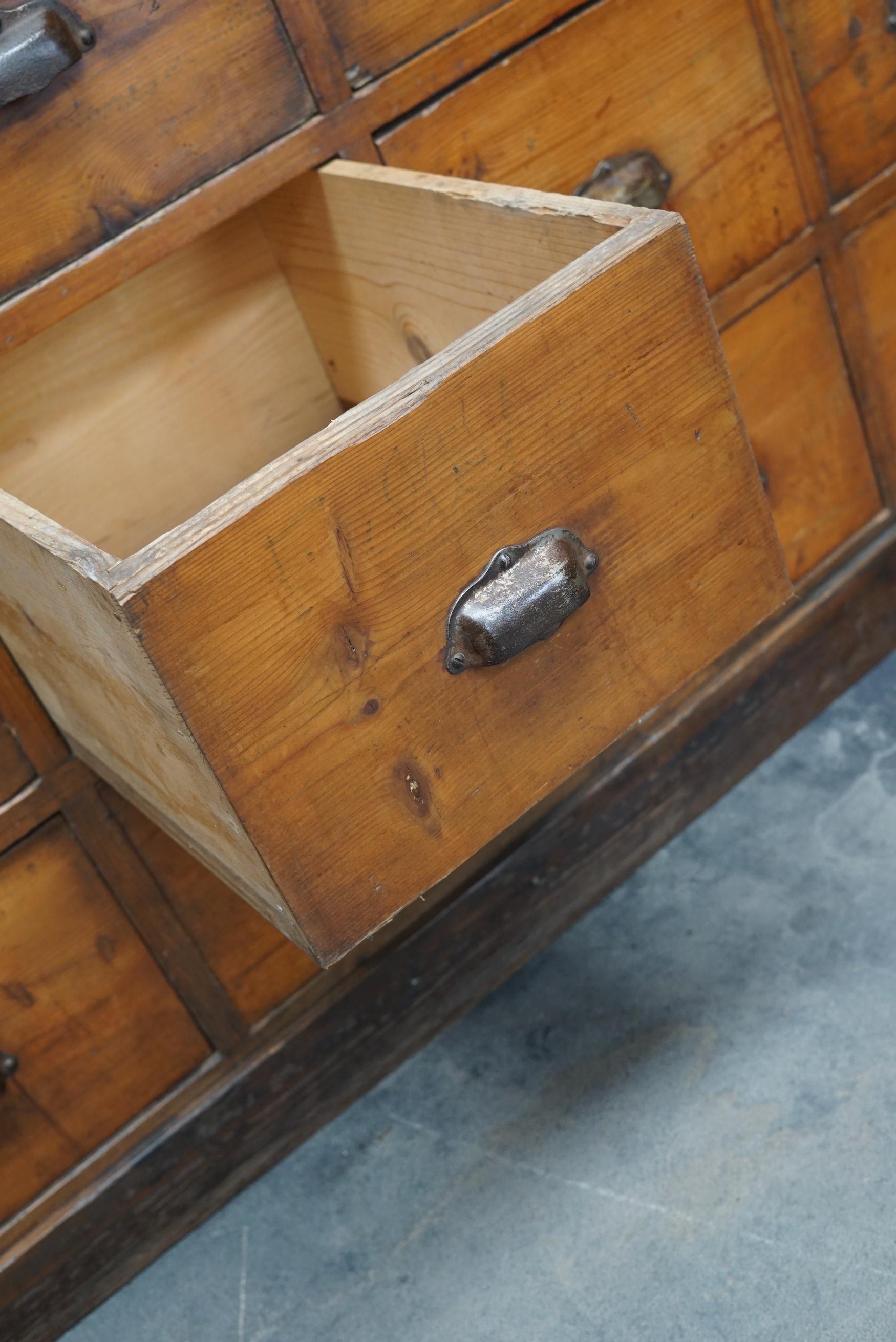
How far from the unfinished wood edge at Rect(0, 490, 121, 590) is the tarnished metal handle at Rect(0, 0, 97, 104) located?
240 mm

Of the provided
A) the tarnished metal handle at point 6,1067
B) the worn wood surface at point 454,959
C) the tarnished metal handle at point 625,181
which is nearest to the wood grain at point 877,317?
the worn wood surface at point 454,959

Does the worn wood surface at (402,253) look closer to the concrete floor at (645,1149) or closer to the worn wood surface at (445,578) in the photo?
the worn wood surface at (445,578)

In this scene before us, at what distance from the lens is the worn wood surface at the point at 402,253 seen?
2.47 ft

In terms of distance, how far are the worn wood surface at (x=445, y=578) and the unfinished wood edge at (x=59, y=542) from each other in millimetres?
19

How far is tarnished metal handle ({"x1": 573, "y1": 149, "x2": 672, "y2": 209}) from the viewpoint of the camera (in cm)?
100

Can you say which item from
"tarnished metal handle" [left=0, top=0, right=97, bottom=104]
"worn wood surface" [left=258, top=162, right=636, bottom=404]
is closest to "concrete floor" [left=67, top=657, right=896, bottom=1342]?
"worn wood surface" [left=258, top=162, right=636, bottom=404]

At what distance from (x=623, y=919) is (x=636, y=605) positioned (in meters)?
0.52

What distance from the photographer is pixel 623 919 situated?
3.94 feet

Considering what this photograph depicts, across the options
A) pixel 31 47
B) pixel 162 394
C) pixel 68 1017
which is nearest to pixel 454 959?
pixel 68 1017

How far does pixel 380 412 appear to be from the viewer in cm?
64

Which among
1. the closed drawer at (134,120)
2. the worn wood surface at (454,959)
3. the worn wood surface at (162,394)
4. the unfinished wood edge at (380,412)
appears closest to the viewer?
the unfinished wood edge at (380,412)

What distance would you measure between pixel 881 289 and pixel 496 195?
538 mm

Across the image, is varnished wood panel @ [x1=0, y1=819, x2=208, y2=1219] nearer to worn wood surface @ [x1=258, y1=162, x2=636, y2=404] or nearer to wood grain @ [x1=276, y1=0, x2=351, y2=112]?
worn wood surface @ [x1=258, y1=162, x2=636, y2=404]

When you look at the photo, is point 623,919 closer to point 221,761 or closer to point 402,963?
point 402,963
